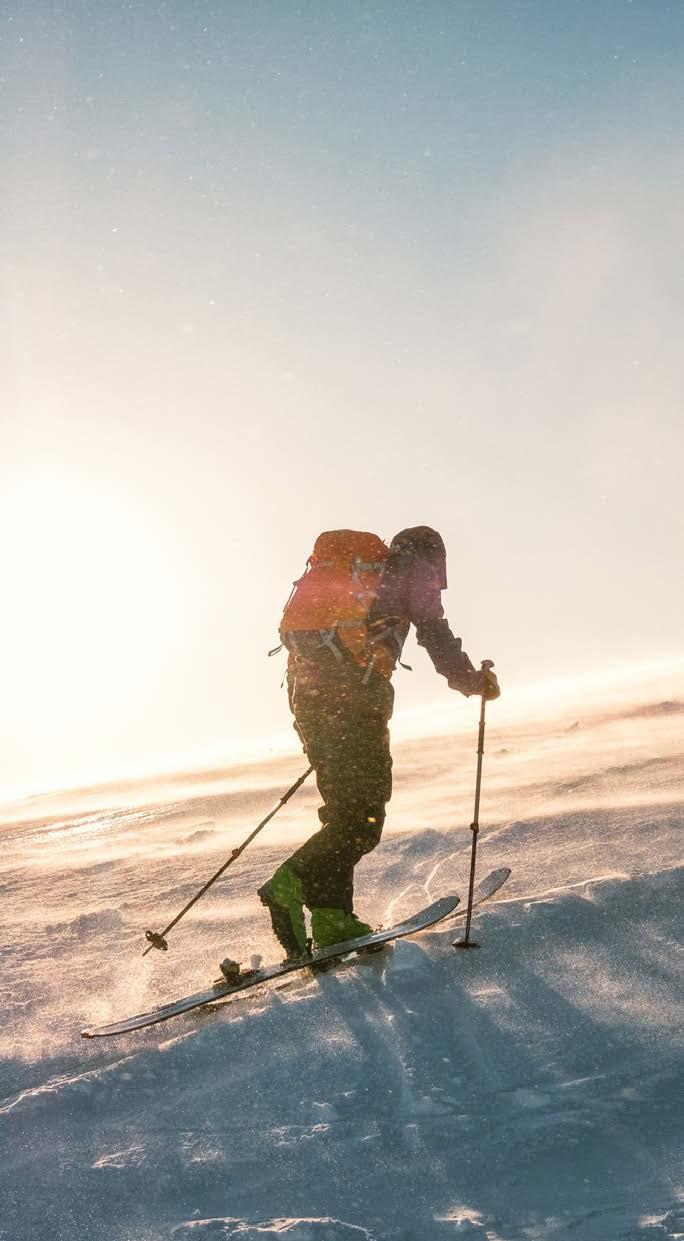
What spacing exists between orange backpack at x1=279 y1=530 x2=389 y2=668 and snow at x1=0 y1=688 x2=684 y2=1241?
65.6 inches

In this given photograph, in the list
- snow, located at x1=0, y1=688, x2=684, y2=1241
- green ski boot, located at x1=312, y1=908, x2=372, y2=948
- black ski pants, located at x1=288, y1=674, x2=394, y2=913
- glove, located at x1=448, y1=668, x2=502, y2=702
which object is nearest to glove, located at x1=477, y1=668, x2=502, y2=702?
glove, located at x1=448, y1=668, x2=502, y2=702

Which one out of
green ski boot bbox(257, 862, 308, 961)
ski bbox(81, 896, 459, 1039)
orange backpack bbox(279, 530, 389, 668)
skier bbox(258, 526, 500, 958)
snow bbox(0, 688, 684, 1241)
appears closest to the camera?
snow bbox(0, 688, 684, 1241)

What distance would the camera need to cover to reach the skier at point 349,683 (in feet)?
14.8

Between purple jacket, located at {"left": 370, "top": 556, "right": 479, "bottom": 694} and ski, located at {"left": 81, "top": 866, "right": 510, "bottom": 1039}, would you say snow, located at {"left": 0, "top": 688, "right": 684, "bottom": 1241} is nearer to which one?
ski, located at {"left": 81, "top": 866, "right": 510, "bottom": 1039}

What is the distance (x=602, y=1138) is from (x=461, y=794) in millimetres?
6771

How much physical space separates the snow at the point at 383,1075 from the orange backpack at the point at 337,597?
1.67m

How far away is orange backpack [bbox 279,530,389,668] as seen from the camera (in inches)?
186

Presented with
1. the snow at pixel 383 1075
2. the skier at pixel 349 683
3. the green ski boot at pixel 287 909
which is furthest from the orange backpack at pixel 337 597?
the snow at pixel 383 1075

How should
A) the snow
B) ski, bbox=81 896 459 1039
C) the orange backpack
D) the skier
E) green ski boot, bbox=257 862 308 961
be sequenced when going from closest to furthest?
the snow
ski, bbox=81 896 459 1039
green ski boot, bbox=257 862 308 961
the skier
the orange backpack

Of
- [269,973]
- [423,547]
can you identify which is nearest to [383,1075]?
[269,973]

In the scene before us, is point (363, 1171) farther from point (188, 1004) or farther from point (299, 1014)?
point (188, 1004)

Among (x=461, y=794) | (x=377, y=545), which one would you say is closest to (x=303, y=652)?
(x=377, y=545)

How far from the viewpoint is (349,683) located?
4.68 meters

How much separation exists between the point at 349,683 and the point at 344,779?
0.55 m
